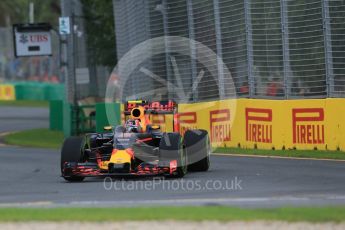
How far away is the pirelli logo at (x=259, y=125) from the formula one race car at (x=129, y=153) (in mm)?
4641

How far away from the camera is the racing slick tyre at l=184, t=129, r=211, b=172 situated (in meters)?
15.9

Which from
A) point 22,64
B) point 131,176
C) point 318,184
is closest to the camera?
point 318,184

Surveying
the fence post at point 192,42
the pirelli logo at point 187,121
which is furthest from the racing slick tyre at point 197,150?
the fence post at point 192,42

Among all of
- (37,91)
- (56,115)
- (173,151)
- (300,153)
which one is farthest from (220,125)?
(37,91)

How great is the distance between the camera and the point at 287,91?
786 inches

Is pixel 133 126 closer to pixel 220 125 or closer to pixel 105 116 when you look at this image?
pixel 220 125

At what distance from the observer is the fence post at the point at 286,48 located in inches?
784

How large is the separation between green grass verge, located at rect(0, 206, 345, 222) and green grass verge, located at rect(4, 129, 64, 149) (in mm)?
13713

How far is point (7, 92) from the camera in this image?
5856cm

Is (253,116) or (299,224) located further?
(253,116)

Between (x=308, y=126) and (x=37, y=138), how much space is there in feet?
33.0

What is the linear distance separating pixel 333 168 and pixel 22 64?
5041cm

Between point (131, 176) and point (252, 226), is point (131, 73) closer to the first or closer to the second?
point (131, 176)

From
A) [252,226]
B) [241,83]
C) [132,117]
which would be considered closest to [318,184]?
[132,117]
